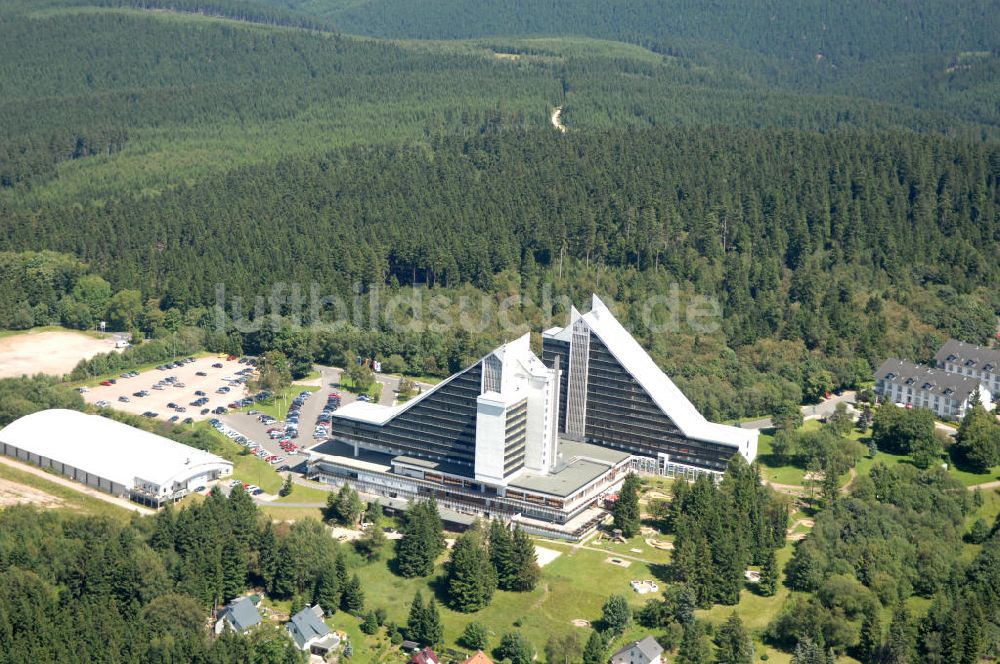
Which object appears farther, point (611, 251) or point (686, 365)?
point (611, 251)

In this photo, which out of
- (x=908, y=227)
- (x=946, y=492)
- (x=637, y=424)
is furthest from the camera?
(x=908, y=227)

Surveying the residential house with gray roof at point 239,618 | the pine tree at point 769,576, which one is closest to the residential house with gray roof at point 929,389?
the pine tree at point 769,576

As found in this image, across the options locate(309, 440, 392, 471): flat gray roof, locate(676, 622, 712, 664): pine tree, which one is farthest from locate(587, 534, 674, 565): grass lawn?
locate(309, 440, 392, 471): flat gray roof

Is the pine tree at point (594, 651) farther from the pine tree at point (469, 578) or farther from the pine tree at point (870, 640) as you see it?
the pine tree at point (870, 640)

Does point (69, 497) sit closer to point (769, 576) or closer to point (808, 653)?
point (769, 576)

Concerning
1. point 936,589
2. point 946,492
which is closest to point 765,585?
point 936,589

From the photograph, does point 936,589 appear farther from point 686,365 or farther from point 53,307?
point 53,307
